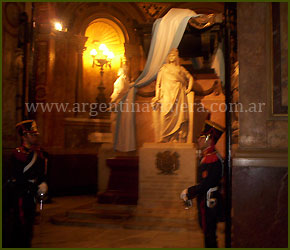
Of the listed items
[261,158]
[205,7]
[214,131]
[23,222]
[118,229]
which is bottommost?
[118,229]

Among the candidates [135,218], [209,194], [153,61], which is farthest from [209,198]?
[153,61]

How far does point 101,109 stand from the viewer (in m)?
9.76

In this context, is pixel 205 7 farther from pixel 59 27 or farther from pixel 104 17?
pixel 59 27

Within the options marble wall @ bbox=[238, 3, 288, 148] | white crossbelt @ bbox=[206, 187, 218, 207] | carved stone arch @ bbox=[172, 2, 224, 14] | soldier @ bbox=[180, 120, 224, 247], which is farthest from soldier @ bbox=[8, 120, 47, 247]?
carved stone arch @ bbox=[172, 2, 224, 14]

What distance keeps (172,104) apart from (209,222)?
3.19 meters

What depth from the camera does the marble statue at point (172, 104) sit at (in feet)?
21.0

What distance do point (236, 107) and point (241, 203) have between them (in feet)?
3.22

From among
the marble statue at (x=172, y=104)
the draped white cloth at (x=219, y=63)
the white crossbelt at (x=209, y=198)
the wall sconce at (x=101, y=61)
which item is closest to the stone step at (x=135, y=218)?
the marble statue at (x=172, y=104)

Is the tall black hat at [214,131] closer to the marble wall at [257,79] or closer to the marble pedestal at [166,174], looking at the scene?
the marble wall at [257,79]

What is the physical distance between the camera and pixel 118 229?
17.4 feet

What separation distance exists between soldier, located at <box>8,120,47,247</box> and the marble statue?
3098 mm

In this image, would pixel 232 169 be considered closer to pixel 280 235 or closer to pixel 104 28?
pixel 280 235

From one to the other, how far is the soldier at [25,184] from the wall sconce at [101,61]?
5.90 metres

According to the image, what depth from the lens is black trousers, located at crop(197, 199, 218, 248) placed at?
3.47 meters
